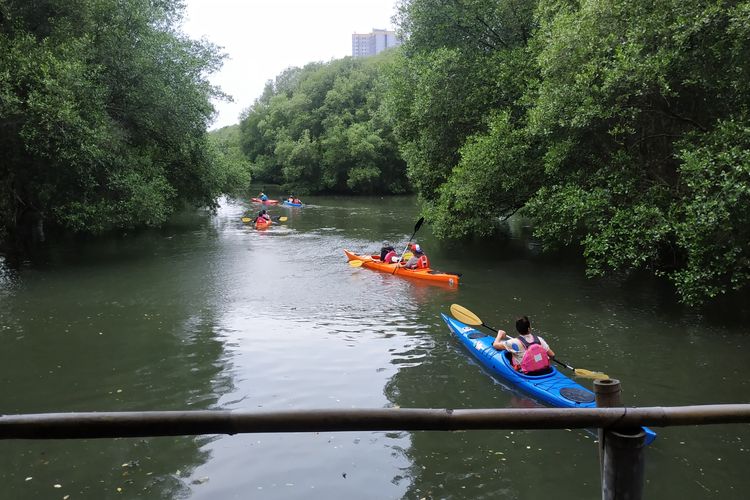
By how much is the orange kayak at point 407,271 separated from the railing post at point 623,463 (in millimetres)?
12410

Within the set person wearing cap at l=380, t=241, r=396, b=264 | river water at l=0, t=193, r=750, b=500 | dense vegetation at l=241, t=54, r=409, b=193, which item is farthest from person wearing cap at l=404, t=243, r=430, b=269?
dense vegetation at l=241, t=54, r=409, b=193

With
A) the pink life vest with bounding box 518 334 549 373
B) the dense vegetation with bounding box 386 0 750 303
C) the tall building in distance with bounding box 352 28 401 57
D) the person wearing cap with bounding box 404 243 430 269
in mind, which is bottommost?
the pink life vest with bounding box 518 334 549 373

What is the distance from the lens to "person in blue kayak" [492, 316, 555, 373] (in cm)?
790

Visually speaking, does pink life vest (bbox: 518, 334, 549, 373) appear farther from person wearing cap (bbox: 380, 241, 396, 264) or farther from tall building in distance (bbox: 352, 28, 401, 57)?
tall building in distance (bbox: 352, 28, 401, 57)

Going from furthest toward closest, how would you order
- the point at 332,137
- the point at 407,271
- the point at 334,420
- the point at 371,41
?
the point at 371,41 → the point at 332,137 → the point at 407,271 → the point at 334,420

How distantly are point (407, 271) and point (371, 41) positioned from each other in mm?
155201

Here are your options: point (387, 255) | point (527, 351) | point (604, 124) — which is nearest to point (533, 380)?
point (527, 351)

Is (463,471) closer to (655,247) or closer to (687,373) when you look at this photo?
(687,373)

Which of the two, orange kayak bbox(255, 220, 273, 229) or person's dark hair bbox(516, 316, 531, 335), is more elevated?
orange kayak bbox(255, 220, 273, 229)

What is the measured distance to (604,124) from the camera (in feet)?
40.0

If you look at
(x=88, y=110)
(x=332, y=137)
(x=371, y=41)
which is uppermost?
(x=371, y=41)

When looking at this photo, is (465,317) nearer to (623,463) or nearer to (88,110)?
(623,463)

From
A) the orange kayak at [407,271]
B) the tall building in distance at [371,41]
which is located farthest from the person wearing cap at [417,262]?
the tall building in distance at [371,41]

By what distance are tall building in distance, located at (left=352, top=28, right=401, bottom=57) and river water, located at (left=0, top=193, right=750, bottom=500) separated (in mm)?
147679
